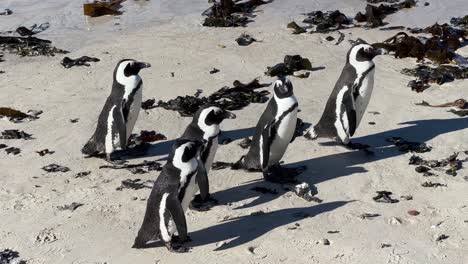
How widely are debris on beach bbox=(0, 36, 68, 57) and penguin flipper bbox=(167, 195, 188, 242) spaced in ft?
17.5

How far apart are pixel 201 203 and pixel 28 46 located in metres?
4.98

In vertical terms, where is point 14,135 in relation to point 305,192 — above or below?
below

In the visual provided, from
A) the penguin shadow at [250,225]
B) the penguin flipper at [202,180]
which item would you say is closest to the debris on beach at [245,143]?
the penguin shadow at [250,225]

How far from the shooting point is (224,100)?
9141 mm

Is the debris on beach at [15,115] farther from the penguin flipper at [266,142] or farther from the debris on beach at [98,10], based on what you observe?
the debris on beach at [98,10]

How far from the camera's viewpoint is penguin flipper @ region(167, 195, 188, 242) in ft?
19.9

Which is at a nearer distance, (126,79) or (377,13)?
(126,79)

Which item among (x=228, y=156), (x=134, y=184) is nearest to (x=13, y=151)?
(x=134, y=184)

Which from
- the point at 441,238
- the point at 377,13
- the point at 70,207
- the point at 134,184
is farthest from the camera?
the point at 377,13

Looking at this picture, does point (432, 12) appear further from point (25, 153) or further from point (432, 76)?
point (25, 153)

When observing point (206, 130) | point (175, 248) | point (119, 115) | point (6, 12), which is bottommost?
point (6, 12)

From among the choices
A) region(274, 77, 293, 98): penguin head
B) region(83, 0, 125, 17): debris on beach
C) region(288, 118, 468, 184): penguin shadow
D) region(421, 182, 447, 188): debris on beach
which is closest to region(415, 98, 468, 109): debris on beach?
region(288, 118, 468, 184): penguin shadow

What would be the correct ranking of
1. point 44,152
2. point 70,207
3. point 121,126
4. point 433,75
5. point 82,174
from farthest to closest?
1. point 433,75
2. point 44,152
3. point 121,126
4. point 82,174
5. point 70,207

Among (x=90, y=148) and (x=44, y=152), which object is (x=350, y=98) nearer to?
(x=90, y=148)
